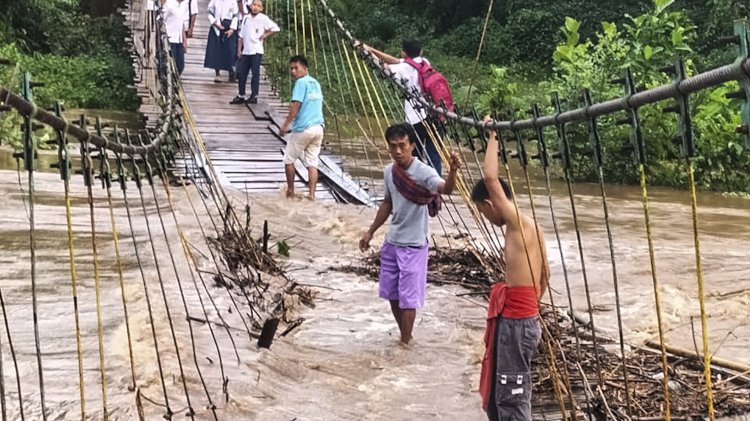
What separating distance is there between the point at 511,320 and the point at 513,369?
13 cm

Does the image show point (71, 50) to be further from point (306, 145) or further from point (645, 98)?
point (645, 98)

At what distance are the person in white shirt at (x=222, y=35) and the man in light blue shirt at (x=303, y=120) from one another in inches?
112

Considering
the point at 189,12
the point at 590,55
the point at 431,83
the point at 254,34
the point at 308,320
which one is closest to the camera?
the point at 308,320

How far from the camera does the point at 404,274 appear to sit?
11.7ft

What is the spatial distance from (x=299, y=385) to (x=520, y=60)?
46.5 feet

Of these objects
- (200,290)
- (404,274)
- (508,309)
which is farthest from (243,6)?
(508,309)

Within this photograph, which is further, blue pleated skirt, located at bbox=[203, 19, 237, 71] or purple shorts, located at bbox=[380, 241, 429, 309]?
blue pleated skirt, located at bbox=[203, 19, 237, 71]

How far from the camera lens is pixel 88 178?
1841mm

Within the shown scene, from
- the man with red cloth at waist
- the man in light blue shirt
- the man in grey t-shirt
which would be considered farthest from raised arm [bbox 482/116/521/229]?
the man in light blue shirt

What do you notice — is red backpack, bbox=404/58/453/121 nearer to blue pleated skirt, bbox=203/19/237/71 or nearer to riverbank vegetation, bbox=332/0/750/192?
riverbank vegetation, bbox=332/0/750/192

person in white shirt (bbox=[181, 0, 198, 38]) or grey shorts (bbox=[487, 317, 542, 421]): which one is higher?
person in white shirt (bbox=[181, 0, 198, 38])

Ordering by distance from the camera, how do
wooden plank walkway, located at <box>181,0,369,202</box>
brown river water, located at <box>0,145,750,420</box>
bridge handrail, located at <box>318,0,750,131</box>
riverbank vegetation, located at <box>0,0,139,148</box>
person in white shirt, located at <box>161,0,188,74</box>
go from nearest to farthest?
bridge handrail, located at <box>318,0,750,131</box> → brown river water, located at <box>0,145,750,420</box> → wooden plank walkway, located at <box>181,0,369,202</box> → person in white shirt, located at <box>161,0,188,74</box> → riverbank vegetation, located at <box>0,0,139,148</box>

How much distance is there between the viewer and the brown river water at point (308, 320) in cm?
286

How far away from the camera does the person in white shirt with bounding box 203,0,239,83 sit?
8.94 metres
